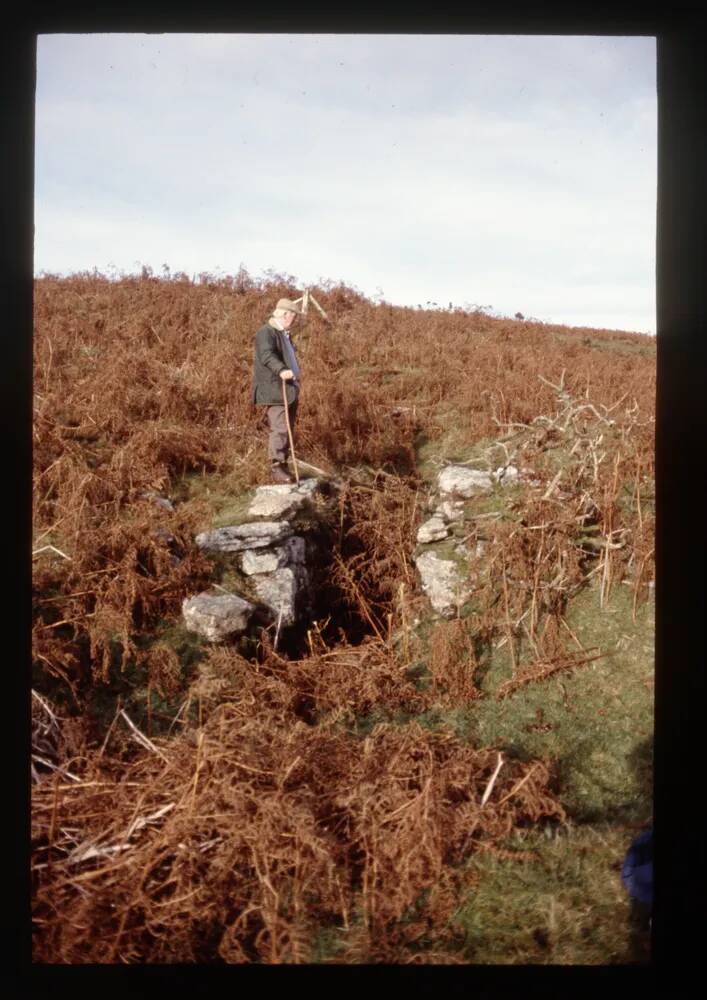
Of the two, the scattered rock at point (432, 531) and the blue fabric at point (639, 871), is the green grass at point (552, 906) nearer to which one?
the blue fabric at point (639, 871)

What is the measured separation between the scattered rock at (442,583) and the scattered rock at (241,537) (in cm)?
130

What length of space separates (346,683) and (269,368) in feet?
9.27

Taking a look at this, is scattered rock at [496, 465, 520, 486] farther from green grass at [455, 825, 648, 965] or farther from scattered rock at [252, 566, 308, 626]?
green grass at [455, 825, 648, 965]

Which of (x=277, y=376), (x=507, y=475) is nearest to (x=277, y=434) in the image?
(x=277, y=376)

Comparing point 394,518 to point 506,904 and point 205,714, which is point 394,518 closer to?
point 205,714

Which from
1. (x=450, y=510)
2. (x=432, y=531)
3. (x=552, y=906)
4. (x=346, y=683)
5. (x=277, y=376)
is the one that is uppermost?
(x=277, y=376)

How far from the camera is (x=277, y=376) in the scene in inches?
212

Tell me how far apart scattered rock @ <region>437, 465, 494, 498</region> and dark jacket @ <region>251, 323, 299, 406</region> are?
5.60 feet

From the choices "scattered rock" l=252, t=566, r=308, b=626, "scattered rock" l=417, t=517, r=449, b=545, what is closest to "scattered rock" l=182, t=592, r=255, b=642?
"scattered rock" l=252, t=566, r=308, b=626

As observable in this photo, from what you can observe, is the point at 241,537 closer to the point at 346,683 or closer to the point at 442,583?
the point at 346,683

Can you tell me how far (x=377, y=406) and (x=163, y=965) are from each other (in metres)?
5.63

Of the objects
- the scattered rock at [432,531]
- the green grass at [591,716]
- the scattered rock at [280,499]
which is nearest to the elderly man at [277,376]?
the scattered rock at [280,499]

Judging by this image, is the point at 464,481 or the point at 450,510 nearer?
the point at 450,510

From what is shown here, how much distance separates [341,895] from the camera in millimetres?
2674
